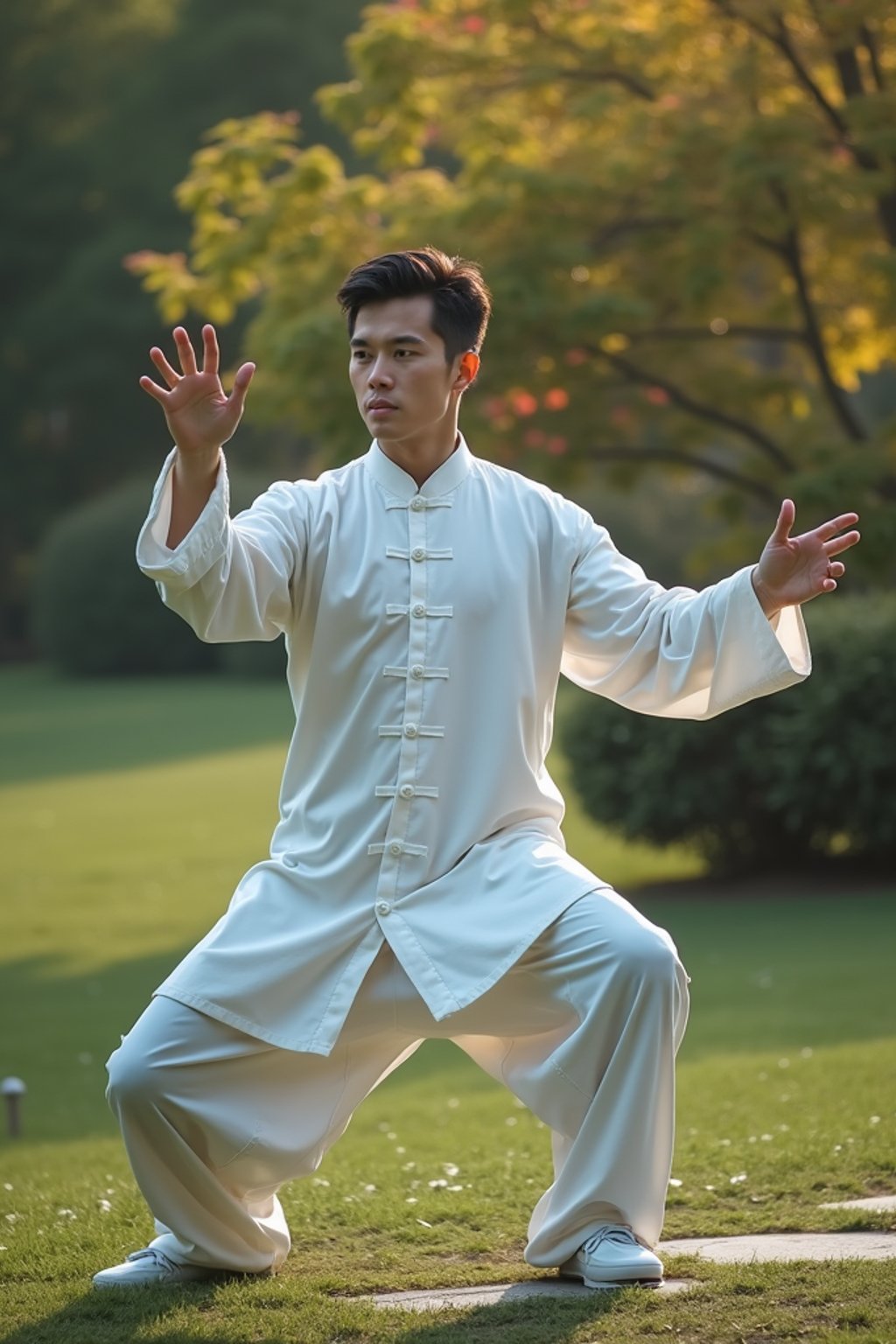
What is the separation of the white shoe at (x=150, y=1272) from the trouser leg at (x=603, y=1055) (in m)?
0.72

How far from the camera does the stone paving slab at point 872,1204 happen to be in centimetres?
427

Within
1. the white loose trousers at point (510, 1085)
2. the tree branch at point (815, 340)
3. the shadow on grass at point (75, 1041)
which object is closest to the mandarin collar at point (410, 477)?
the white loose trousers at point (510, 1085)

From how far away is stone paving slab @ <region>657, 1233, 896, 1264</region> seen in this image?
12.8 ft

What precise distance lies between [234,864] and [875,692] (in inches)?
188

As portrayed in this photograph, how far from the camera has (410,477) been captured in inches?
166

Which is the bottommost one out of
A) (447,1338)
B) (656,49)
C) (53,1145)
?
(53,1145)

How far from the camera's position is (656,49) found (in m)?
11.7

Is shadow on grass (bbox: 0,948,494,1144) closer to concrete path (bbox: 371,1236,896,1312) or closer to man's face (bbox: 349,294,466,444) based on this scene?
concrete path (bbox: 371,1236,896,1312)

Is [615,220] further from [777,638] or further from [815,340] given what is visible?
[777,638]

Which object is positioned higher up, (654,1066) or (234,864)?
(654,1066)

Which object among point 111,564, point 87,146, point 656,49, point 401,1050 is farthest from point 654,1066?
point 87,146

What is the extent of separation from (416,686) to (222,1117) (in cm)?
98

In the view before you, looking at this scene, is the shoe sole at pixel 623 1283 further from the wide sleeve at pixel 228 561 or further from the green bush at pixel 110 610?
the green bush at pixel 110 610

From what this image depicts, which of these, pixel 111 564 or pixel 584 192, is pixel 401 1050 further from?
pixel 111 564
